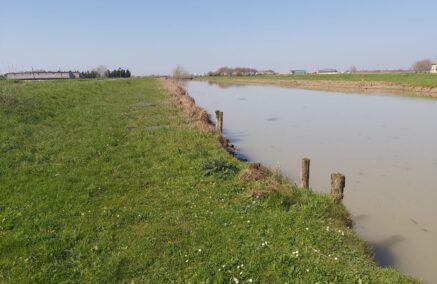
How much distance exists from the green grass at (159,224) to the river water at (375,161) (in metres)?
1.31

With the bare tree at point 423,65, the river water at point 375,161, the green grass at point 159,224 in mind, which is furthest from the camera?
the bare tree at point 423,65

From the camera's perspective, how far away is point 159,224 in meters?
6.49

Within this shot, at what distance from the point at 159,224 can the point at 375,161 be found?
949cm

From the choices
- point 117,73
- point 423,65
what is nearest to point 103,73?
point 117,73

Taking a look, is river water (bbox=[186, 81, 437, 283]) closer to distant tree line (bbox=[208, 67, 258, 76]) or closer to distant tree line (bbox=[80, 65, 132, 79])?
distant tree line (bbox=[80, 65, 132, 79])

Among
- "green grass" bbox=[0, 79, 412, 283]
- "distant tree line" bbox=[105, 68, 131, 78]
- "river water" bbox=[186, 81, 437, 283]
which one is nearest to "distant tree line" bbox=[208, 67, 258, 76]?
"distant tree line" bbox=[105, 68, 131, 78]

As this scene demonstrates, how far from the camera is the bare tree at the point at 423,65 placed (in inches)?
5354

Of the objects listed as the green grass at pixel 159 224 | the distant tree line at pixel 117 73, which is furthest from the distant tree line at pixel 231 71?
the green grass at pixel 159 224

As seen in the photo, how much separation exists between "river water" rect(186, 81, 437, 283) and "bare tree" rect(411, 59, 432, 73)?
12830 centimetres

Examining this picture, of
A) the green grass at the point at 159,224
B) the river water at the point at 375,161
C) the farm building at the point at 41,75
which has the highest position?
the farm building at the point at 41,75

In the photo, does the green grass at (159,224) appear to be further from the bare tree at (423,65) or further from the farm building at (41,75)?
the bare tree at (423,65)

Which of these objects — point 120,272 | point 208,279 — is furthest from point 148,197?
point 208,279

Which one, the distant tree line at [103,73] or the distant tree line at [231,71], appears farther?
the distant tree line at [231,71]

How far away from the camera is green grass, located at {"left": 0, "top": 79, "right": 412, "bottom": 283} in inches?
203
